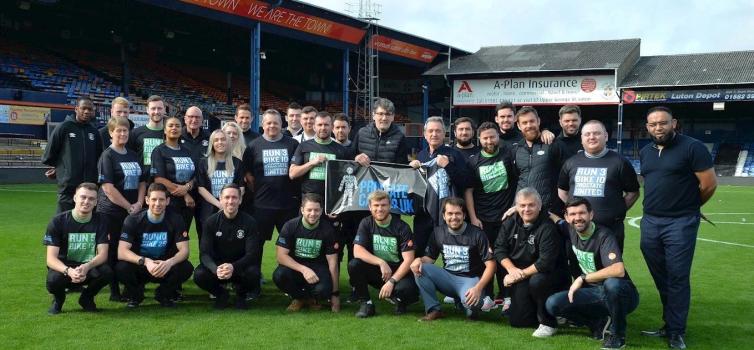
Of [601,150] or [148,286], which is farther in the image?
[148,286]

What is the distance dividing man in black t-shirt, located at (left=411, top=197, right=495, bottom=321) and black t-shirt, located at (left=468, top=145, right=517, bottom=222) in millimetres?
430

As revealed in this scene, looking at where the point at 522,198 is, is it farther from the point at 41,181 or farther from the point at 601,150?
the point at 41,181

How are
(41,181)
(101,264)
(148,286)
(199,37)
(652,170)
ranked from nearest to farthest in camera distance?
(652,170) < (101,264) < (148,286) < (41,181) < (199,37)

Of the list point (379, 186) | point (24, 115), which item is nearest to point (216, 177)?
point (379, 186)

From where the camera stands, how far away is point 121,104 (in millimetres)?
6949

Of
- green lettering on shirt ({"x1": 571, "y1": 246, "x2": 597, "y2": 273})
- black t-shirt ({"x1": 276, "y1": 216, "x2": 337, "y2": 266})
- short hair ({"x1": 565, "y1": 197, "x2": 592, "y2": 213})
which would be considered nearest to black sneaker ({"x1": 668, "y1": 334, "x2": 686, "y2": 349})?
green lettering on shirt ({"x1": 571, "y1": 246, "x2": 597, "y2": 273})

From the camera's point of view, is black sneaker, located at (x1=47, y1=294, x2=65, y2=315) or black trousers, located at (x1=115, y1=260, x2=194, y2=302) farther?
black trousers, located at (x1=115, y1=260, x2=194, y2=302)

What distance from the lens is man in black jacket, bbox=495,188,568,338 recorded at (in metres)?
5.44

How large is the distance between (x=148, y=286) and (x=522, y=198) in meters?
4.23

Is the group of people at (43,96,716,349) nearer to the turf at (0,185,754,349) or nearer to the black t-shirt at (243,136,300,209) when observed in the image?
the black t-shirt at (243,136,300,209)

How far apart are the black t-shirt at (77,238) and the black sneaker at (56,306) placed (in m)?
0.32

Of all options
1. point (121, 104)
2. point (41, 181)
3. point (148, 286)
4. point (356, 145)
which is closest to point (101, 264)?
point (148, 286)

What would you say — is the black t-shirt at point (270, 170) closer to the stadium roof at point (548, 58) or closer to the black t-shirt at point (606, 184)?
the black t-shirt at point (606, 184)

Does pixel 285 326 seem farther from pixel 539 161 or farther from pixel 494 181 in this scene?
pixel 539 161
